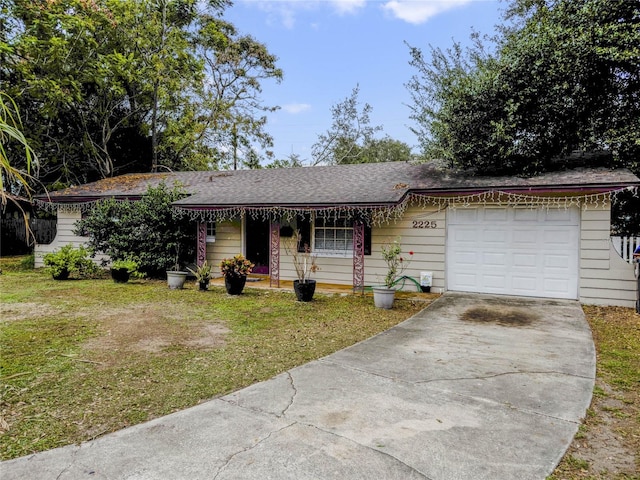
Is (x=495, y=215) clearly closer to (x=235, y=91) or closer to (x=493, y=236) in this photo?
(x=493, y=236)

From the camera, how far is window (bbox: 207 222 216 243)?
Result: 40.3 ft

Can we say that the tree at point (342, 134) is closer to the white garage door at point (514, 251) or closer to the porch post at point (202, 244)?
the porch post at point (202, 244)

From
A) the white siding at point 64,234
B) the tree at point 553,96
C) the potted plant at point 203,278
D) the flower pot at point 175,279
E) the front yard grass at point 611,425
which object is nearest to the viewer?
the front yard grass at point 611,425

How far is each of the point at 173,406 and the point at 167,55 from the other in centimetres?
1870

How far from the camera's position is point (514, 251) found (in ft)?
→ 29.6

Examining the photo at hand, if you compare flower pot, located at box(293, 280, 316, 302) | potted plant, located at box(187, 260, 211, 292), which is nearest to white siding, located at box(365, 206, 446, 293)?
flower pot, located at box(293, 280, 316, 302)

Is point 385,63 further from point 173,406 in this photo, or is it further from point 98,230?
point 173,406

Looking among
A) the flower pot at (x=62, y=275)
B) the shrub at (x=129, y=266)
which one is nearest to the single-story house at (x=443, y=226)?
the shrub at (x=129, y=266)

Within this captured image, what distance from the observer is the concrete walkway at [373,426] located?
2527 millimetres

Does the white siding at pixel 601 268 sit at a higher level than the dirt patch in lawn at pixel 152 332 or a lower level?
higher

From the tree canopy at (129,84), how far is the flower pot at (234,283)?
1125 centimetres

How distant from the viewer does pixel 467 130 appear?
9.91 meters

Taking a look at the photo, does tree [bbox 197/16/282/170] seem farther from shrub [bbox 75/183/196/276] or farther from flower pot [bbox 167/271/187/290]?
flower pot [bbox 167/271/187/290]

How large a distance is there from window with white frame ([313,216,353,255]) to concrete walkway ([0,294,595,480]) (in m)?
5.83
